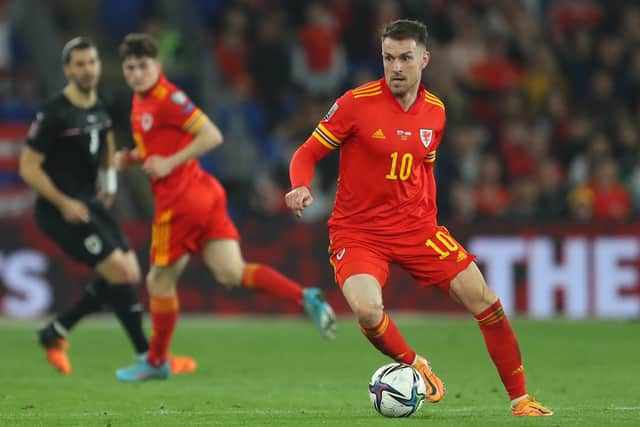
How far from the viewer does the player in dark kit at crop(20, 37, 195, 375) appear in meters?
10.0

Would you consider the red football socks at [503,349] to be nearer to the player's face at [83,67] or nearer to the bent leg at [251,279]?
the bent leg at [251,279]

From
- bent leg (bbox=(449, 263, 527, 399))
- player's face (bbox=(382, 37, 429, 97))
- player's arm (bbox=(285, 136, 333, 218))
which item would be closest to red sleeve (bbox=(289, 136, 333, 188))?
player's arm (bbox=(285, 136, 333, 218))

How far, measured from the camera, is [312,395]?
8938 millimetres

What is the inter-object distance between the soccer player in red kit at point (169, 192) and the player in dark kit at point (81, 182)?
349mm

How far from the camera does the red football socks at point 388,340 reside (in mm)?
7621

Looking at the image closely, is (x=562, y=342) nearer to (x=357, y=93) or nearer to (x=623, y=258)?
(x=623, y=258)

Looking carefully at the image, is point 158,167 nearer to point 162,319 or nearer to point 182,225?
point 182,225

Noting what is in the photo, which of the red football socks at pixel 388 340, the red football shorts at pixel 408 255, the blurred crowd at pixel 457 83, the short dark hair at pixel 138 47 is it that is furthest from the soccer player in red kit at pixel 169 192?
the blurred crowd at pixel 457 83

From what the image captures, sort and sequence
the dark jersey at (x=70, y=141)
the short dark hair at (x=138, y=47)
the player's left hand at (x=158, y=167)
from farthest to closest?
the dark jersey at (x=70, y=141), the short dark hair at (x=138, y=47), the player's left hand at (x=158, y=167)

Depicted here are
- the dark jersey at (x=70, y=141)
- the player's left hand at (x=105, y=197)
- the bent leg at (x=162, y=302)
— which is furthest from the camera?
the player's left hand at (x=105, y=197)

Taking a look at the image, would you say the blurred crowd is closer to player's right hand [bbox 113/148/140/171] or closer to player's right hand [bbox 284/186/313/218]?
player's right hand [bbox 113/148/140/171]

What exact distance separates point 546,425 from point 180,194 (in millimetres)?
3778

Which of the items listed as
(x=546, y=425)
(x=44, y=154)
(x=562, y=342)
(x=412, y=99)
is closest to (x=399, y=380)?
(x=546, y=425)

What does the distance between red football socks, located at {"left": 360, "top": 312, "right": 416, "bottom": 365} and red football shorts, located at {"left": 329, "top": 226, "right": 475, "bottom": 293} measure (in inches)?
9.1
